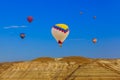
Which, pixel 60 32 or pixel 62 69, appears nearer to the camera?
pixel 60 32

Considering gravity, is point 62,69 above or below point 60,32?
below

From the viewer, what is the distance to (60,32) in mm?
108938

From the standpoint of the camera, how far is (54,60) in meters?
157

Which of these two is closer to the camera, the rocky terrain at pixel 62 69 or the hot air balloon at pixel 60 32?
the hot air balloon at pixel 60 32

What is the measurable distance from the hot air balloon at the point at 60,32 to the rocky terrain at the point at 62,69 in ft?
80.5

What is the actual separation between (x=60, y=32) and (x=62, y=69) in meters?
34.0

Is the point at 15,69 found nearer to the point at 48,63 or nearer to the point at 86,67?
the point at 48,63

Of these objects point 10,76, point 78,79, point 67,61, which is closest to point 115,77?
point 78,79

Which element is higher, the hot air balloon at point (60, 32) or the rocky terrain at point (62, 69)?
the hot air balloon at point (60, 32)

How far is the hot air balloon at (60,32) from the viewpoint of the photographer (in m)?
109

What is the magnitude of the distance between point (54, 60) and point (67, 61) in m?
6.85

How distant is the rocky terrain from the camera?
132625 mm

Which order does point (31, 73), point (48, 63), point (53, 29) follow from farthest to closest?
1. point (48, 63)
2. point (31, 73)
3. point (53, 29)

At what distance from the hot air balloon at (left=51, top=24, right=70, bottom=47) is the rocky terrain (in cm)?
2453
